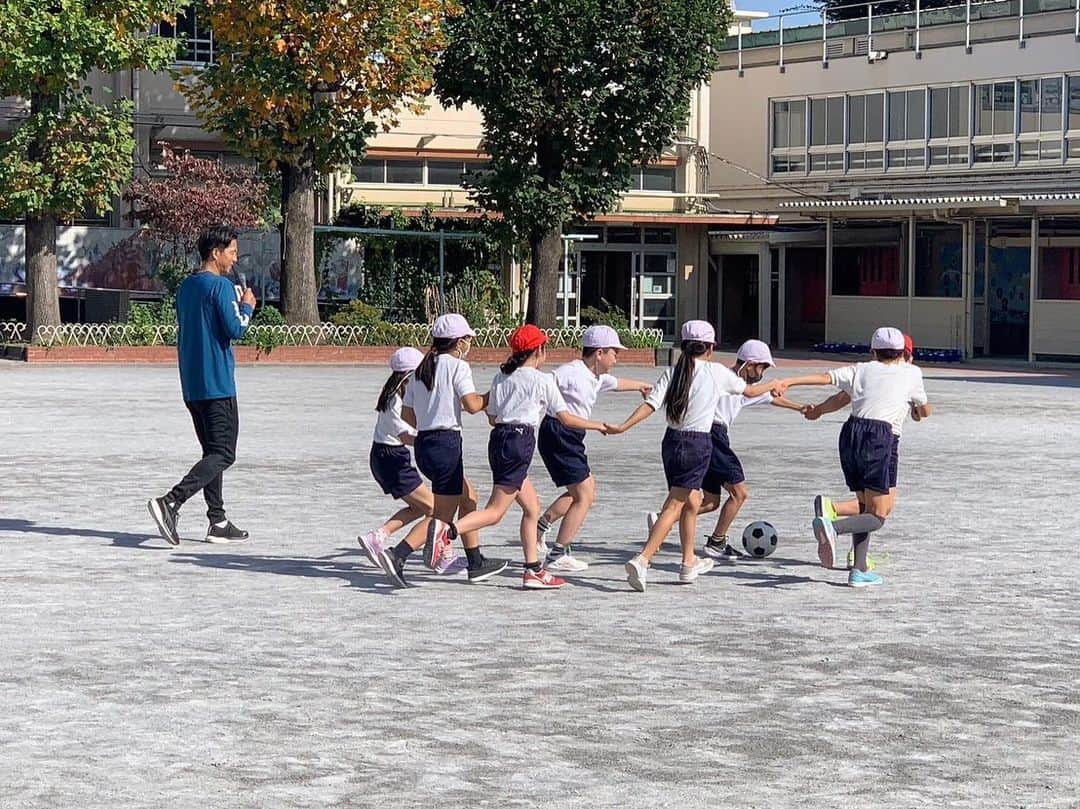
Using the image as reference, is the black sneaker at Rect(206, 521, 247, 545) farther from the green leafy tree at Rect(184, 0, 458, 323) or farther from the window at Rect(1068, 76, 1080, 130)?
the window at Rect(1068, 76, 1080, 130)

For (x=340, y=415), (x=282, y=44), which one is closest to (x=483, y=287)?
(x=282, y=44)

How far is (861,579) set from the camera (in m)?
10.8

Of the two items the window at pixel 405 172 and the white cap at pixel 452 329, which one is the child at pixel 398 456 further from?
the window at pixel 405 172

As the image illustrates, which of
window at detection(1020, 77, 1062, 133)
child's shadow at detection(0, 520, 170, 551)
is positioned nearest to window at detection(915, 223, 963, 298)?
window at detection(1020, 77, 1062, 133)

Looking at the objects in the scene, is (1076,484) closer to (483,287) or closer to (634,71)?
(634,71)

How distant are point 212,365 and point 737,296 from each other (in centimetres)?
4138

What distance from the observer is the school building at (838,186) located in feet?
143

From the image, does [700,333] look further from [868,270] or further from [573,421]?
[868,270]

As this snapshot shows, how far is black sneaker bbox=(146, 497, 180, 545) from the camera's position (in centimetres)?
1203

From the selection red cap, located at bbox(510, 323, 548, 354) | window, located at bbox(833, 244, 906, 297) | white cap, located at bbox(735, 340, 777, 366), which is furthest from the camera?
window, located at bbox(833, 244, 906, 297)

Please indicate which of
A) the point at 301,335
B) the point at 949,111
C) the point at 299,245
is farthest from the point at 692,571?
the point at 949,111

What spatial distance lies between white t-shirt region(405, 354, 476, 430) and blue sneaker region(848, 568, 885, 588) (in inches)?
89.7

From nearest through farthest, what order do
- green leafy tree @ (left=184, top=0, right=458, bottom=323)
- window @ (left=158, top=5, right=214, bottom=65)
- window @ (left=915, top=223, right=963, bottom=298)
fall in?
green leafy tree @ (left=184, top=0, right=458, bottom=323)
window @ (left=158, top=5, right=214, bottom=65)
window @ (left=915, top=223, right=963, bottom=298)

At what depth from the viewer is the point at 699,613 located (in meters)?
9.91
